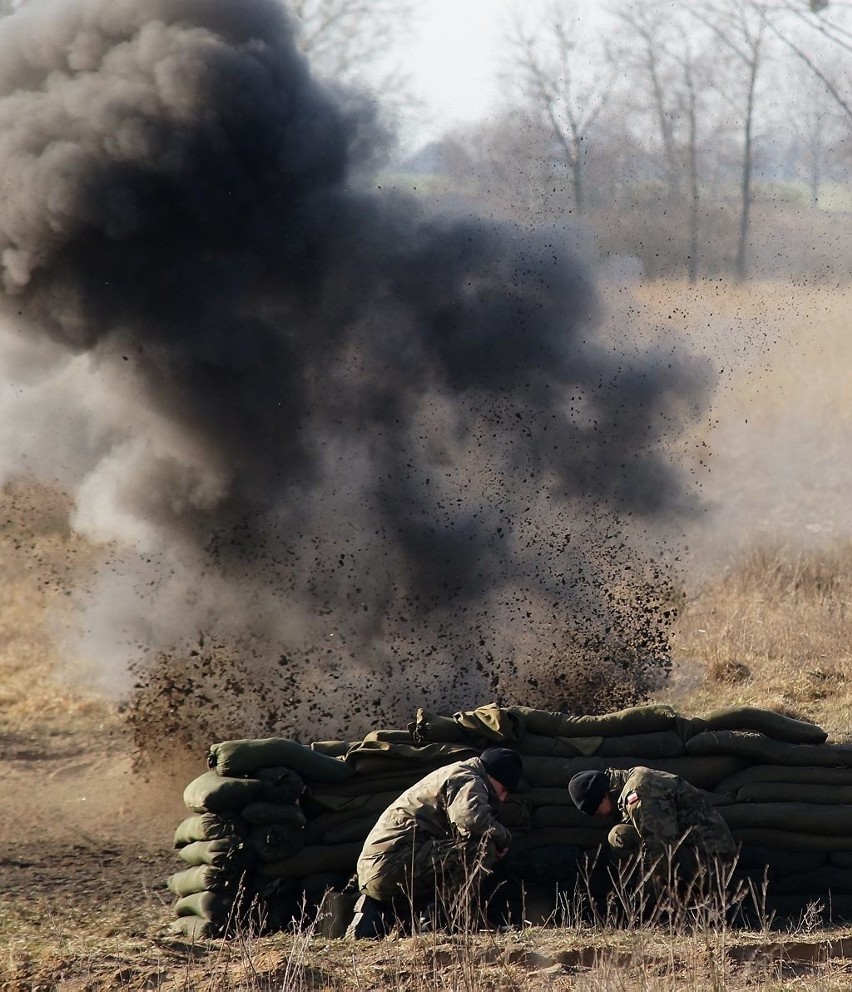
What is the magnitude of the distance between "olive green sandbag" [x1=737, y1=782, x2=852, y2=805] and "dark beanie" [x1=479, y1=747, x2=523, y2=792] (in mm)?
1401

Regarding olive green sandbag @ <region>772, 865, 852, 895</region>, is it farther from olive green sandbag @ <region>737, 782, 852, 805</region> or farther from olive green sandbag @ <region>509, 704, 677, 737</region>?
olive green sandbag @ <region>509, 704, 677, 737</region>

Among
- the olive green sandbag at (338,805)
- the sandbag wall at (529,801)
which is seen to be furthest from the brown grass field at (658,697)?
the olive green sandbag at (338,805)

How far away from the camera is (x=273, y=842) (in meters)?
7.70

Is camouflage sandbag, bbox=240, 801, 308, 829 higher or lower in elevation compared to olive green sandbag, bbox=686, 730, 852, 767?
lower

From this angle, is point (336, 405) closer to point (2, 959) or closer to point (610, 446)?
point (610, 446)

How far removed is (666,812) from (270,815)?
2.25 metres

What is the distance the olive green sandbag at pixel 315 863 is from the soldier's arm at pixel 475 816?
0.88 meters

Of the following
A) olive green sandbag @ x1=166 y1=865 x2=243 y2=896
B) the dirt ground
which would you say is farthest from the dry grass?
olive green sandbag @ x1=166 y1=865 x2=243 y2=896

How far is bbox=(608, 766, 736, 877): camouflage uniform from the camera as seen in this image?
727 cm

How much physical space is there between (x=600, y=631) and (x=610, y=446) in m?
1.78

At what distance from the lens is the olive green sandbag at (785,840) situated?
776 cm

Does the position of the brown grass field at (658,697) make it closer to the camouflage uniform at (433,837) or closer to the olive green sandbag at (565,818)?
the camouflage uniform at (433,837)

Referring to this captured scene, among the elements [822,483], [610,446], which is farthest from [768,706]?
[822,483]

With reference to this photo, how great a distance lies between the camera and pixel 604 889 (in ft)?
25.1
